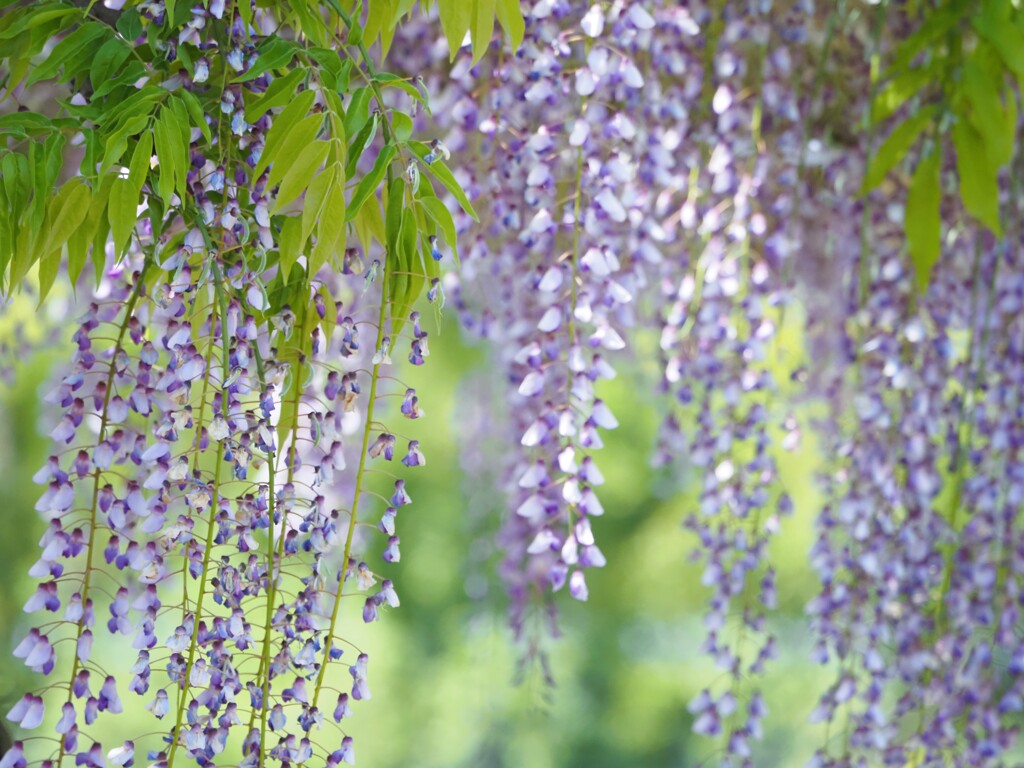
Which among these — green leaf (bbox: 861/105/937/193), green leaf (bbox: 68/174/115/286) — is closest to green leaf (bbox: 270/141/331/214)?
green leaf (bbox: 68/174/115/286)

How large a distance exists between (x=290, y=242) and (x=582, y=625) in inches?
165

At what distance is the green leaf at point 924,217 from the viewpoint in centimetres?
121

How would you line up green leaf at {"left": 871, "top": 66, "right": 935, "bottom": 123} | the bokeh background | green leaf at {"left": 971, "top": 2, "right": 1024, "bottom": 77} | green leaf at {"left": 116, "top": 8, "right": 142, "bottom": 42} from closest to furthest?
green leaf at {"left": 116, "top": 8, "right": 142, "bottom": 42}, green leaf at {"left": 971, "top": 2, "right": 1024, "bottom": 77}, green leaf at {"left": 871, "top": 66, "right": 935, "bottom": 123}, the bokeh background

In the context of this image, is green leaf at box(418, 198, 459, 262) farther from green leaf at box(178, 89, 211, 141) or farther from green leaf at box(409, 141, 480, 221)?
green leaf at box(178, 89, 211, 141)

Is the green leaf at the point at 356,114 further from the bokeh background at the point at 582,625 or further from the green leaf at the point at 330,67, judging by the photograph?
the bokeh background at the point at 582,625

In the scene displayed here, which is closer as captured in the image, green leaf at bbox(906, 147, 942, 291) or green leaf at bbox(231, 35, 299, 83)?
green leaf at bbox(231, 35, 299, 83)

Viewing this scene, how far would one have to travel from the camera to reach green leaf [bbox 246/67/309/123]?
73 cm

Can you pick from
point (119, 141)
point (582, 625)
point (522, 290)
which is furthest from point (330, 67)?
point (582, 625)

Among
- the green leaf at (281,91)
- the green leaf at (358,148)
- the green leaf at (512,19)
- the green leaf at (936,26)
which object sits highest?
the green leaf at (936,26)

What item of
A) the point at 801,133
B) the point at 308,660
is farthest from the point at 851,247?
the point at 308,660

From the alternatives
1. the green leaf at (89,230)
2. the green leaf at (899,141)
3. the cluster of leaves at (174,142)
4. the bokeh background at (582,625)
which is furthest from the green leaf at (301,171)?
the bokeh background at (582,625)

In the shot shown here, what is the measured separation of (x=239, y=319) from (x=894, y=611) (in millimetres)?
981

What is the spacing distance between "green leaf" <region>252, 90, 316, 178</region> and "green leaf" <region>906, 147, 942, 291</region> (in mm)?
767

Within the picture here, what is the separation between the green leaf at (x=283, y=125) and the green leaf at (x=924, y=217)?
767mm
